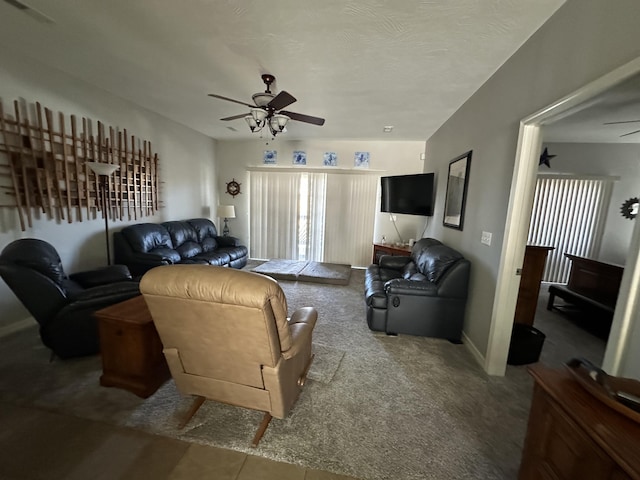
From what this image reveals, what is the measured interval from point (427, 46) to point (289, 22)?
1181 millimetres

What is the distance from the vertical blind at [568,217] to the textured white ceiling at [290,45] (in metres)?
3.10

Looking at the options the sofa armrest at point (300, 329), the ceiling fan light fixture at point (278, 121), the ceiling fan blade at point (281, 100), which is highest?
the ceiling fan blade at point (281, 100)

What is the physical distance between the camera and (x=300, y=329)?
1722 mm

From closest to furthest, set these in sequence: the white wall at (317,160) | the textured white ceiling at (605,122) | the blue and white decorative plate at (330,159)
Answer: the textured white ceiling at (605,122) → the white wall at (317,160) → the blue and white decorative plate at (330,159)

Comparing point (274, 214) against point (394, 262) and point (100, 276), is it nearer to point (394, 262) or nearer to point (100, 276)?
point (394, 262)

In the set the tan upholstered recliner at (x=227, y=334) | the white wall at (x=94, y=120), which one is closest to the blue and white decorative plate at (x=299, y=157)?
the white wall at (x=94, y=120)

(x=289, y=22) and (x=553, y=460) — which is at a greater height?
(x=289, y=22)

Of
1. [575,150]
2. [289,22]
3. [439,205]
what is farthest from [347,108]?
[575,150]

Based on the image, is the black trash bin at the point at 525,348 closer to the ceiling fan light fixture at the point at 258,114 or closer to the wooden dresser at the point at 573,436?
the wooden dresser at the point at 573,436

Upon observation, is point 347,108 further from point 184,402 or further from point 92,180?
point 184,402

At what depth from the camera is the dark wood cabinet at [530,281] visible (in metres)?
2.63

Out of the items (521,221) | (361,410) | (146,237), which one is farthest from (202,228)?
(521,221)

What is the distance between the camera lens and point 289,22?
195cm

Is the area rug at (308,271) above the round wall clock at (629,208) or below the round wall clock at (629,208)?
below
